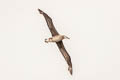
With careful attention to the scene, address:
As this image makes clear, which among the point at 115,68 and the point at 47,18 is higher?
the point at 47,18

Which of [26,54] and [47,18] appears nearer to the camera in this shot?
[47,18]

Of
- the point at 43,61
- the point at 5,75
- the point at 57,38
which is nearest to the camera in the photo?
the point at 57,38

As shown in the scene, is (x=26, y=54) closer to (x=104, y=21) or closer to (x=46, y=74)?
(x=46, y=74)

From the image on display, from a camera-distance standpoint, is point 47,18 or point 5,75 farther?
point 5,75

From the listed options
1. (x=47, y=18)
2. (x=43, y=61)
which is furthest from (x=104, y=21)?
(x=47, y=18)

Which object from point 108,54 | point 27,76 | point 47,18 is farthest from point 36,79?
point 47,18

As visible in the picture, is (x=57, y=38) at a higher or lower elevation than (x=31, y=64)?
higher

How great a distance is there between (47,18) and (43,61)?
99.5 inches

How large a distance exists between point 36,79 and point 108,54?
1.61 m

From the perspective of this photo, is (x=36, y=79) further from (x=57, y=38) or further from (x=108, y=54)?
(x=57, y=38)

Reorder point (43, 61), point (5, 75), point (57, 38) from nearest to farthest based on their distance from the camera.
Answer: point (57, 38) → point (43, 61) → point (5, 75)

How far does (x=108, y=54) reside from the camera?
14.1 m

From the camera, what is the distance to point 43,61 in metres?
13.8

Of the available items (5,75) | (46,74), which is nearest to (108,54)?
(46,74)
